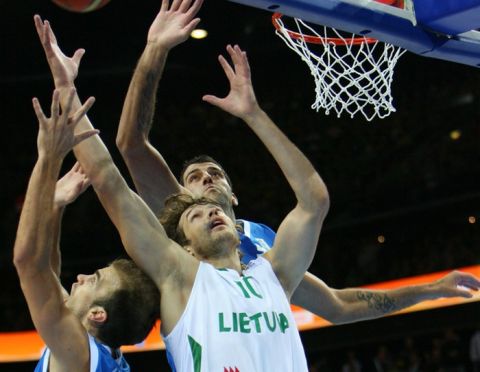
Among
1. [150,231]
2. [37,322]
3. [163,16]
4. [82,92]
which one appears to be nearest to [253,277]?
[150,231]

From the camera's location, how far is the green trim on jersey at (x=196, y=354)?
111 inches

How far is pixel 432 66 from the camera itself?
14.4m

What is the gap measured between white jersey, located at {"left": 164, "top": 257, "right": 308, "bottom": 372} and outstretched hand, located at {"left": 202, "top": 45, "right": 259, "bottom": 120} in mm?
611

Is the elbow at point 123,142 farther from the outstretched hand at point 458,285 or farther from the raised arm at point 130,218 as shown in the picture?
the outstretched hand at point 458,285

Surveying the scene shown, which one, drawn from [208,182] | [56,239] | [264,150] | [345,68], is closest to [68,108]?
[56,239]

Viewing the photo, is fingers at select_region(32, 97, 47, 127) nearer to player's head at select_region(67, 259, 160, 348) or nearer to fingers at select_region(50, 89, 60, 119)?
fingers at select_region(50, 89, 60, 119)

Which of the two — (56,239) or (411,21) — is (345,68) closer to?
(411,21)

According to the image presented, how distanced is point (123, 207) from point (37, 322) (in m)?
0.49

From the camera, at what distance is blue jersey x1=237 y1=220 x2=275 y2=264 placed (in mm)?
3869

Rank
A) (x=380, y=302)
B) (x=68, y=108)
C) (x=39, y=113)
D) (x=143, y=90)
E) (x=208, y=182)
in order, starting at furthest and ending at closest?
(x=380, y=302) < (x=208, y=182) < (x=143, y=90) < (x=68, y=108) < (x=39, y=113)

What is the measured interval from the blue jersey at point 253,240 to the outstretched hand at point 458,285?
863 mm

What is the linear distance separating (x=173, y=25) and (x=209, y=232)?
35.1 inches

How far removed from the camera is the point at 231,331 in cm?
283

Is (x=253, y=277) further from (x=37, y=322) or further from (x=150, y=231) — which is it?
(x=37, y=322)
